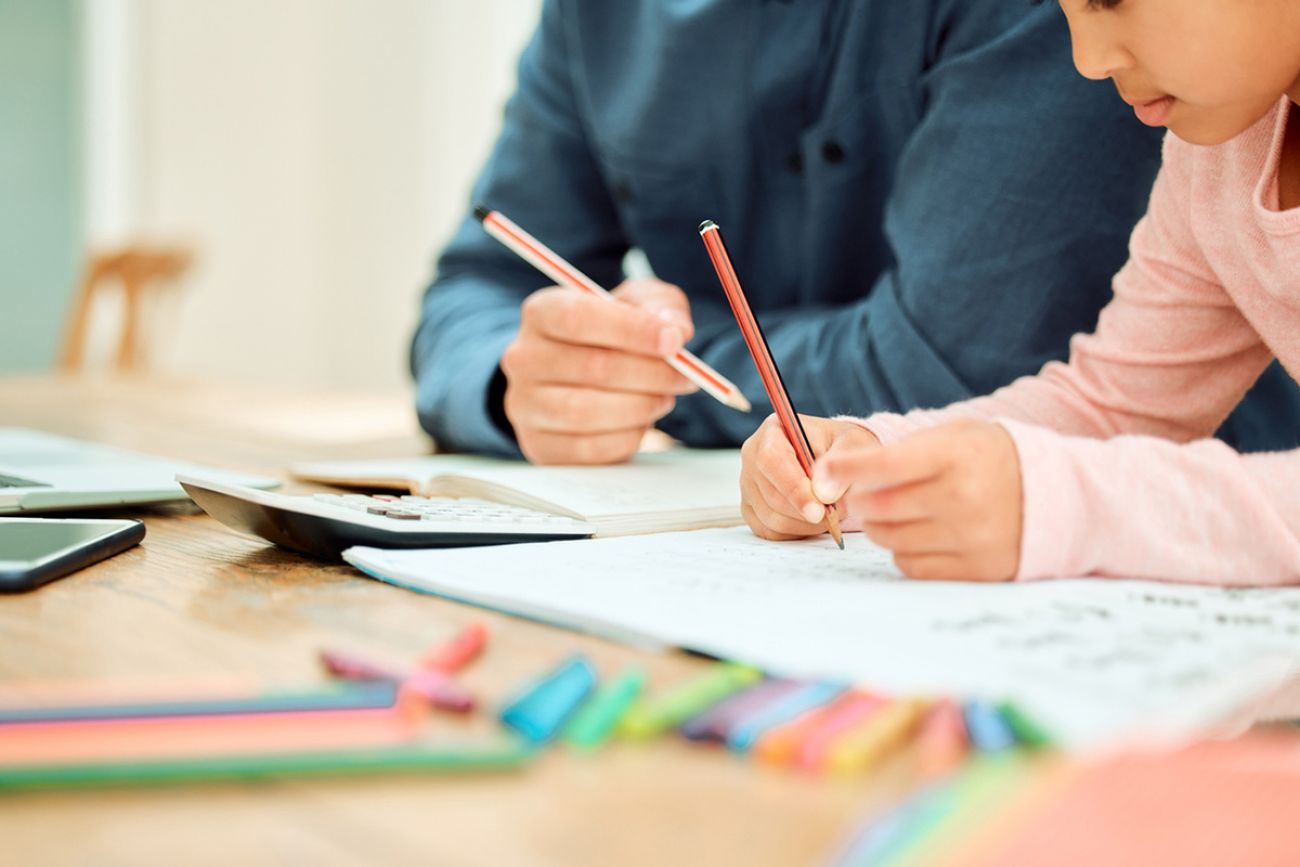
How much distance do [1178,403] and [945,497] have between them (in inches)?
13.7

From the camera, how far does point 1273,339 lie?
69 cm

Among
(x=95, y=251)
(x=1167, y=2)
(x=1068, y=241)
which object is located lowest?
(x=95, y=251)

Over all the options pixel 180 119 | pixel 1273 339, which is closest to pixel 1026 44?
pixel 1273 339

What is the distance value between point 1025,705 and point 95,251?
3.08m

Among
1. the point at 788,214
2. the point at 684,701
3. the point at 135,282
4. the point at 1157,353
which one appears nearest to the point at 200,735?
the point at 684,701

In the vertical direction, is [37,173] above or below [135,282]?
above

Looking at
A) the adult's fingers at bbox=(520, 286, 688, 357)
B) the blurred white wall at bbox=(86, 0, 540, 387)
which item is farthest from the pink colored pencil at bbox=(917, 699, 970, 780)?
the blurred white wall at bbox=(86, 0, 540, 387)

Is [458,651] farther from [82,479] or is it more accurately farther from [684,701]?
[82,479]

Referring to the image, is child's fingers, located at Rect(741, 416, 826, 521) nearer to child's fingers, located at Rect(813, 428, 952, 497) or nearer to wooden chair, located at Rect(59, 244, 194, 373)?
child's fingers, located at Rect(813, 428, 952, 497)

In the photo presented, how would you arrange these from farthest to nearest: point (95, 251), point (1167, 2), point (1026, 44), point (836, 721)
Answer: point (95, 251), point (1026, 44), point (1167, 2), point (836, 721)

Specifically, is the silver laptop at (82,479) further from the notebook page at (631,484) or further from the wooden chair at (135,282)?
the wooden chair at (135,282)

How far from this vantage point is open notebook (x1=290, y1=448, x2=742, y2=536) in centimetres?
65

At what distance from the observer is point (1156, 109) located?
613mm

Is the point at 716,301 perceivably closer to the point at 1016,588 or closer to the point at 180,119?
the point at 1016,588
